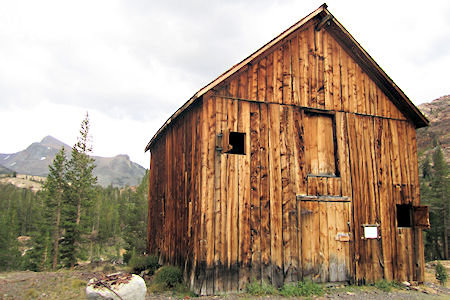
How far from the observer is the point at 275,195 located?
9172mm

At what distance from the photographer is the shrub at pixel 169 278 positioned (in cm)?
896

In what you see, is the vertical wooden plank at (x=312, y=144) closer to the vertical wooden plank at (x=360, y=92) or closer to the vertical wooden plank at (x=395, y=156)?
the vertical wooden plank at (x=360, y=92)

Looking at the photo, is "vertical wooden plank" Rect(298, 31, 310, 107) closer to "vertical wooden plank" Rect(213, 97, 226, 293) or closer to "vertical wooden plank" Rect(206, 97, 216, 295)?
"vertical wooden plank" Rect(213, 97, 226, 293)

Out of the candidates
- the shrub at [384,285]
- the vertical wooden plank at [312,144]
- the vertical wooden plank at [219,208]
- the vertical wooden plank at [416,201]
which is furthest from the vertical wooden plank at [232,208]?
the vertical wooden plank at [416,201]

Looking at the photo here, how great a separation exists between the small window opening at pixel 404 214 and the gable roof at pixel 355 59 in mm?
2870

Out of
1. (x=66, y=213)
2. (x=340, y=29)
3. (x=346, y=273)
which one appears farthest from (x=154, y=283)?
(x=66, y=213)

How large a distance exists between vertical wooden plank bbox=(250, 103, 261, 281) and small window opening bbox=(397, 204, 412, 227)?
5273 mm

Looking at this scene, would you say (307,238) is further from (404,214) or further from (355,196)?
(404,214)

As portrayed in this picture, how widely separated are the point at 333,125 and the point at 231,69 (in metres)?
3.76

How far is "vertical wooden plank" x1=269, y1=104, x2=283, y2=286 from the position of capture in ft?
29.0

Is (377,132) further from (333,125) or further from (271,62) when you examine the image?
(271,62)

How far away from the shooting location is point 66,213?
3294 centimetres

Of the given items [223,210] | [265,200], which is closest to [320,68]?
[265,200]

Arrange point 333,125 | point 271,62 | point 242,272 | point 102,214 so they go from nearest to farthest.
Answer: point 242,272 < point 271,62 < point 333,125 < point 102,214
